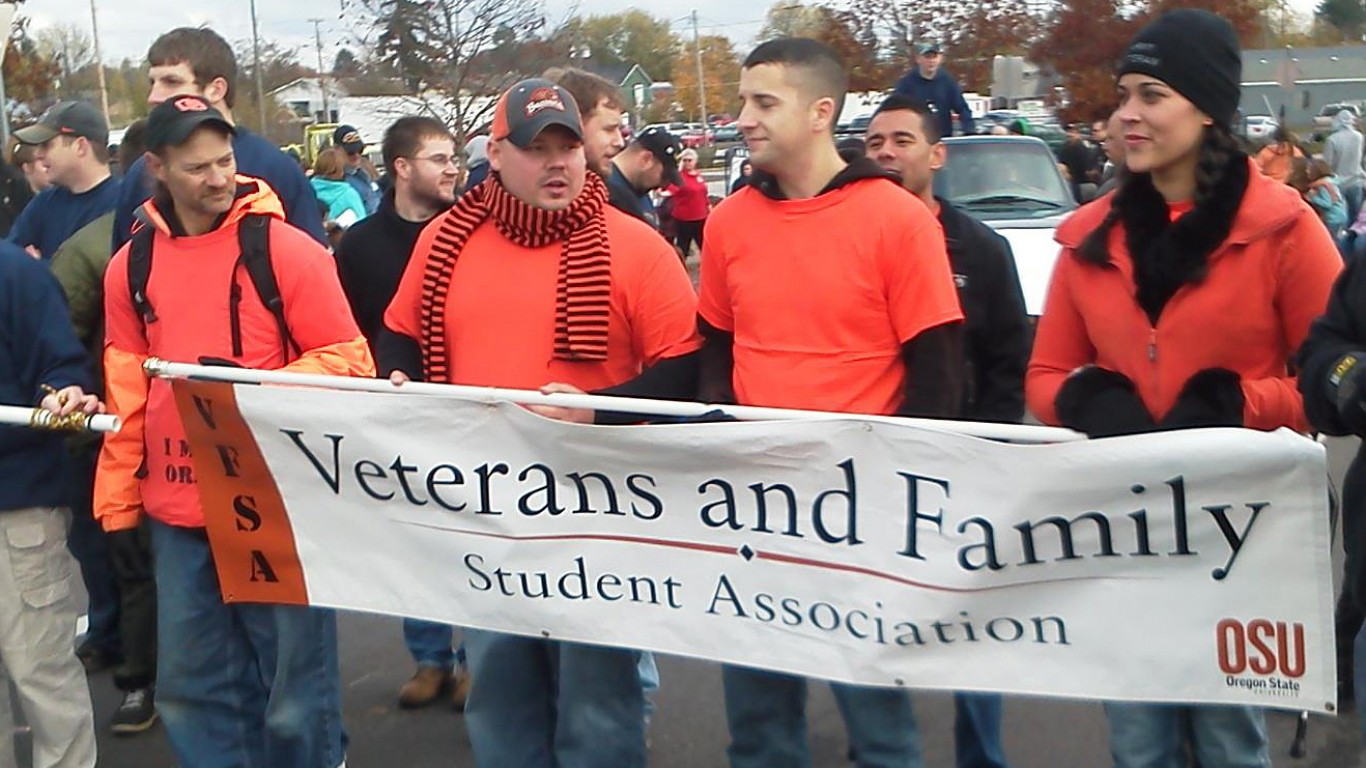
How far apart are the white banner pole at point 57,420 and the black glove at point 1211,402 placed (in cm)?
251

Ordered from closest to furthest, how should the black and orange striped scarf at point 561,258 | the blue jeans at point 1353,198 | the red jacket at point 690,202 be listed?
1. the black and orange striped scarf at point 561,258
2. the blue jeans at point 1353,198
3. the red jacket at point 690,202

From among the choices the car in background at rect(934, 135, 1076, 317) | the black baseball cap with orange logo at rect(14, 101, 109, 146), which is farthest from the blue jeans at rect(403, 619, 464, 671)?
the car in background at rect(934, 135, 1076, 317)

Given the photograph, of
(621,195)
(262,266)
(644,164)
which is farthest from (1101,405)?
(644,164)

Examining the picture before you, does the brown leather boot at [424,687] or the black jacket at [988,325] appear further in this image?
the brown leather boot at [424,687]

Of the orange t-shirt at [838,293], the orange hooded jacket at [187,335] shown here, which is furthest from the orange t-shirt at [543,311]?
the orange hooded jacket at [187,335]

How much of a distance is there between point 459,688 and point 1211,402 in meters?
3.11

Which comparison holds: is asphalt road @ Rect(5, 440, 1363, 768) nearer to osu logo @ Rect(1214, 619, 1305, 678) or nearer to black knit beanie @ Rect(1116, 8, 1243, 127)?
osu logo @ Rect(1214, 619, 1305, 678)

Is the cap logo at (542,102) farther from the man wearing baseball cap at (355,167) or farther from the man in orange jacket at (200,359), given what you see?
the man wearing baseball cap at (355,167)

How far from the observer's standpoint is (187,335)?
12.5 feet

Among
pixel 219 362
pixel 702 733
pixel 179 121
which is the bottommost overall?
pixel 702 733

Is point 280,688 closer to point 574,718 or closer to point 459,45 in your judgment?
point 574,718

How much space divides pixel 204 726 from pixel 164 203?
1.41m

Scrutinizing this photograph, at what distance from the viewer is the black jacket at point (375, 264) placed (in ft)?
17.1

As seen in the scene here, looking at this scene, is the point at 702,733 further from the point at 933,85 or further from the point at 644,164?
the point at 933,85
